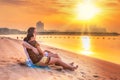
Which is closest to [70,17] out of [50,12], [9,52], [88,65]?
[50,12]

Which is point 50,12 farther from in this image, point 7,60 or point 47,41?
point 7,60

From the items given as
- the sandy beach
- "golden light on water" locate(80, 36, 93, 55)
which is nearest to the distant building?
the sandy beach

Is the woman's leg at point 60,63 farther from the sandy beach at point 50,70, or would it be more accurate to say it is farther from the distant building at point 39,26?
the distant building at point 39,26

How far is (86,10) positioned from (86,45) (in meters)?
0.67

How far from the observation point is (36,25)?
4375 millimetres

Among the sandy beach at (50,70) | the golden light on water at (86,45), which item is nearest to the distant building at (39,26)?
the sandy beach at (50,70)

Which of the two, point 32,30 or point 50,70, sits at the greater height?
point 32,30

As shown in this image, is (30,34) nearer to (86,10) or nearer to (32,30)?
(32,30)

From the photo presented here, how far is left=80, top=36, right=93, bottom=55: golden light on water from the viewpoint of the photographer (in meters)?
4.87

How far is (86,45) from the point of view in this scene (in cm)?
516

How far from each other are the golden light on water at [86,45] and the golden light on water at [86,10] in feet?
1.06

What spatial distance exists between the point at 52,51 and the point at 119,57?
111 centimetres

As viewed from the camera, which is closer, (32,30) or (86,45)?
(32,30)

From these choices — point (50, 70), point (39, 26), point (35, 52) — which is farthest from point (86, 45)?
point (35, 52)
